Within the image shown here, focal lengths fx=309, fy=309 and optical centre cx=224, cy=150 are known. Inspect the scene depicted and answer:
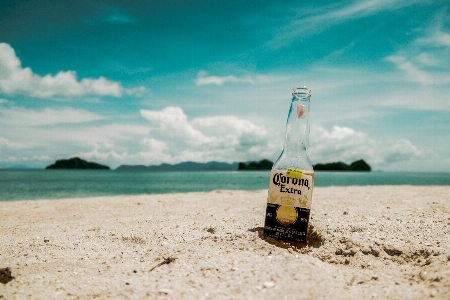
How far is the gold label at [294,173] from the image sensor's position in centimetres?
315

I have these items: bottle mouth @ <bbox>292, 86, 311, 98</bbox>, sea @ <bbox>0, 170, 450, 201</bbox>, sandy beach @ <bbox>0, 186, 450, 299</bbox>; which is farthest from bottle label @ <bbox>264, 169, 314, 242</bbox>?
sea @ <bbox>0, 170, 450, 201</bbox>

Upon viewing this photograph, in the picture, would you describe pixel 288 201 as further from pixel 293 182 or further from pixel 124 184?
pixel 124 184

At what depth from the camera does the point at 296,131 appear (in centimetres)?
332

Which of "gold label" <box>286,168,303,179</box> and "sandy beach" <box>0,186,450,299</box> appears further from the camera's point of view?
"gold label" <box>286,168,303,179</box>

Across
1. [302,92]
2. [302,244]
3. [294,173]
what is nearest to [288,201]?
[294,173]

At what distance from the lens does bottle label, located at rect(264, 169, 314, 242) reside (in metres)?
3.14

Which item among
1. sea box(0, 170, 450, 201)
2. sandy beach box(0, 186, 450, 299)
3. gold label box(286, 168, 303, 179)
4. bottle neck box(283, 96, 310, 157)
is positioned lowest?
sea box(0, 170, 450, 201)

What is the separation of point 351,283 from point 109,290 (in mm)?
2024

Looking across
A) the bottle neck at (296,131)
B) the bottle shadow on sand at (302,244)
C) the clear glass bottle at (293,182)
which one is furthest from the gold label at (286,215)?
the bottle neck at (296,131)

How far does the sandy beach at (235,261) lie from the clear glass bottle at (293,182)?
0.23m

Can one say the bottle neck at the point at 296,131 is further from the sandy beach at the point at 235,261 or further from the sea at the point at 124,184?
the sea at the point at 124,184

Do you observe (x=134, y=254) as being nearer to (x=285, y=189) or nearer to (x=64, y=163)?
(x=285, y=189)

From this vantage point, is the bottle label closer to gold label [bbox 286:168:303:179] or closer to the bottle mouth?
gold label [bbox 286:168:303:179]

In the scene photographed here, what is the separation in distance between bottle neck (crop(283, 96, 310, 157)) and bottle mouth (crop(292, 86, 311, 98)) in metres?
0.02
